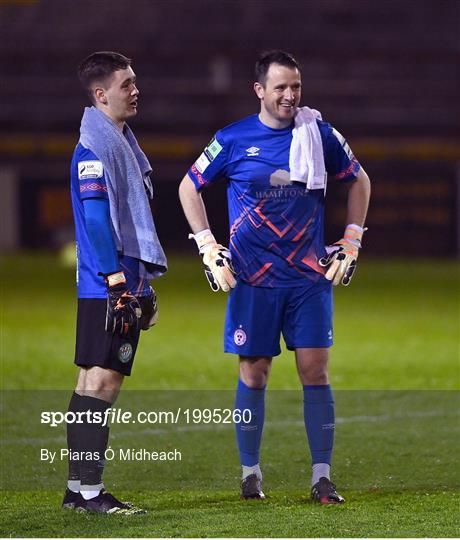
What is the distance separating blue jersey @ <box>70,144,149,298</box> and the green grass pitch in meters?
0.89

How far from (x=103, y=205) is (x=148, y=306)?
1.63ft

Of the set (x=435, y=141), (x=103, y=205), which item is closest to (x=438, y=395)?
(x=103, y=205)

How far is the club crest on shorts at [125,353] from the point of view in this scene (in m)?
4.76

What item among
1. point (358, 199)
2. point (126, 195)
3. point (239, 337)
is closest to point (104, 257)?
point (126, 195)

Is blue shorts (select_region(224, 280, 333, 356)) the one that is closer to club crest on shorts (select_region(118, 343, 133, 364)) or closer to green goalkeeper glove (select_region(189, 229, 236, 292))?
green goalkeeper glove (select_region(189, 229, 236, 292))

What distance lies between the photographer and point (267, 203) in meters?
5.10

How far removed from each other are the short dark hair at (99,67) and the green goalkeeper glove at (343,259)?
3.80 ft

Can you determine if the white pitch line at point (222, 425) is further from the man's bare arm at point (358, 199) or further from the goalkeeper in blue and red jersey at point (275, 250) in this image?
the man's bare arm at point (358, 199)

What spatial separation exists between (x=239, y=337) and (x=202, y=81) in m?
27.3

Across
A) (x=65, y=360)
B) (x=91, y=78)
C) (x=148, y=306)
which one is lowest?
(x=65, y=360)

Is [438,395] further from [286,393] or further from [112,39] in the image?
[112,39]

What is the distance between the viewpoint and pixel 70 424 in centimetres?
484

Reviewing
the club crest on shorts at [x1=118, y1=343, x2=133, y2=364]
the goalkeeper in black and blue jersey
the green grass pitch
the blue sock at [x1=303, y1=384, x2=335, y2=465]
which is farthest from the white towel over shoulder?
the green grass pitch

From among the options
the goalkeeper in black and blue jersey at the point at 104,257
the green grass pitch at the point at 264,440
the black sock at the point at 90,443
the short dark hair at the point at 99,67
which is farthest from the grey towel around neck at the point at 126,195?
the green grass pitch at the point at 264,440
